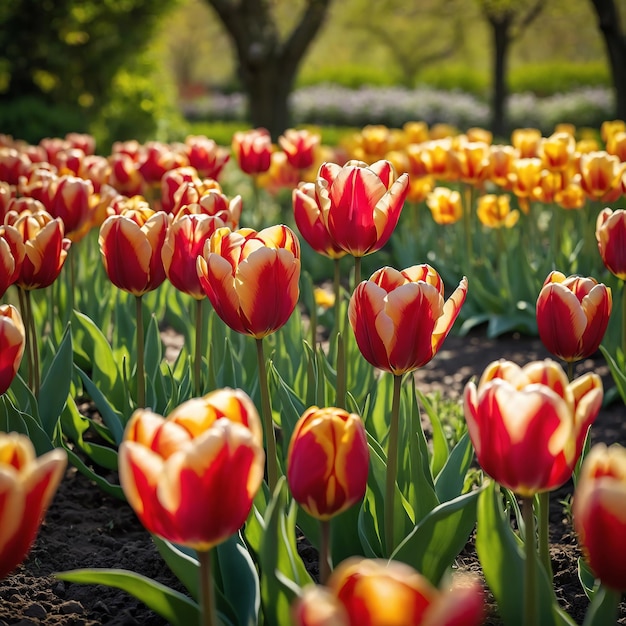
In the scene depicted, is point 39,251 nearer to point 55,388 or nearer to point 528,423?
point 55,388

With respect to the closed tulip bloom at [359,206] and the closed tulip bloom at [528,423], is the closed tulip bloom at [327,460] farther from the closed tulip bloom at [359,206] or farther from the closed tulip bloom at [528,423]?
the closed tulip bloom at [359,206]

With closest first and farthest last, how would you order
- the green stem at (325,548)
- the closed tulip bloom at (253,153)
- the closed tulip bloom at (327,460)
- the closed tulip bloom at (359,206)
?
1. the closed tulip bloom at (327,460)
2. the green stem at (325,548)
3. the closed tulip bloom at (359,206)
4. the closed tulip bloom at (253,153)

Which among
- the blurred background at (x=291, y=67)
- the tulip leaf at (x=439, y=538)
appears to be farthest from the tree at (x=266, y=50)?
the tulip leaf at (x=439, y=538)

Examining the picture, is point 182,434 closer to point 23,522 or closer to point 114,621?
point 23,522

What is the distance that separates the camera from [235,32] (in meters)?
10.8

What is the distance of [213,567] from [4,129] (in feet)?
29.4

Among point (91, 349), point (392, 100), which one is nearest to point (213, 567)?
point (91, 349)

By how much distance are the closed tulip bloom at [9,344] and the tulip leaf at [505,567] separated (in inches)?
36.1

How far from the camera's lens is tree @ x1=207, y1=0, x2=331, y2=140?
10.7 metres

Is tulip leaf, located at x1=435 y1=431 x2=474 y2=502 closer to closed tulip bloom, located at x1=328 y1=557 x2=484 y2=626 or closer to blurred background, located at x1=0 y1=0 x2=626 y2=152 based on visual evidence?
closed tulip bloom, located at x1=328 y1=557 x2=484 y2=626

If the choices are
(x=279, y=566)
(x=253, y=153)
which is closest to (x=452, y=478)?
(x=279, y=566)

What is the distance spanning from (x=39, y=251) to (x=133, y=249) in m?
0.29

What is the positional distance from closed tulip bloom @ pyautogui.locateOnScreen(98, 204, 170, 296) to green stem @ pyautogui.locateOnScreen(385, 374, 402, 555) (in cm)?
84

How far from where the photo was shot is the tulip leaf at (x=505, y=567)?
5.28ft
